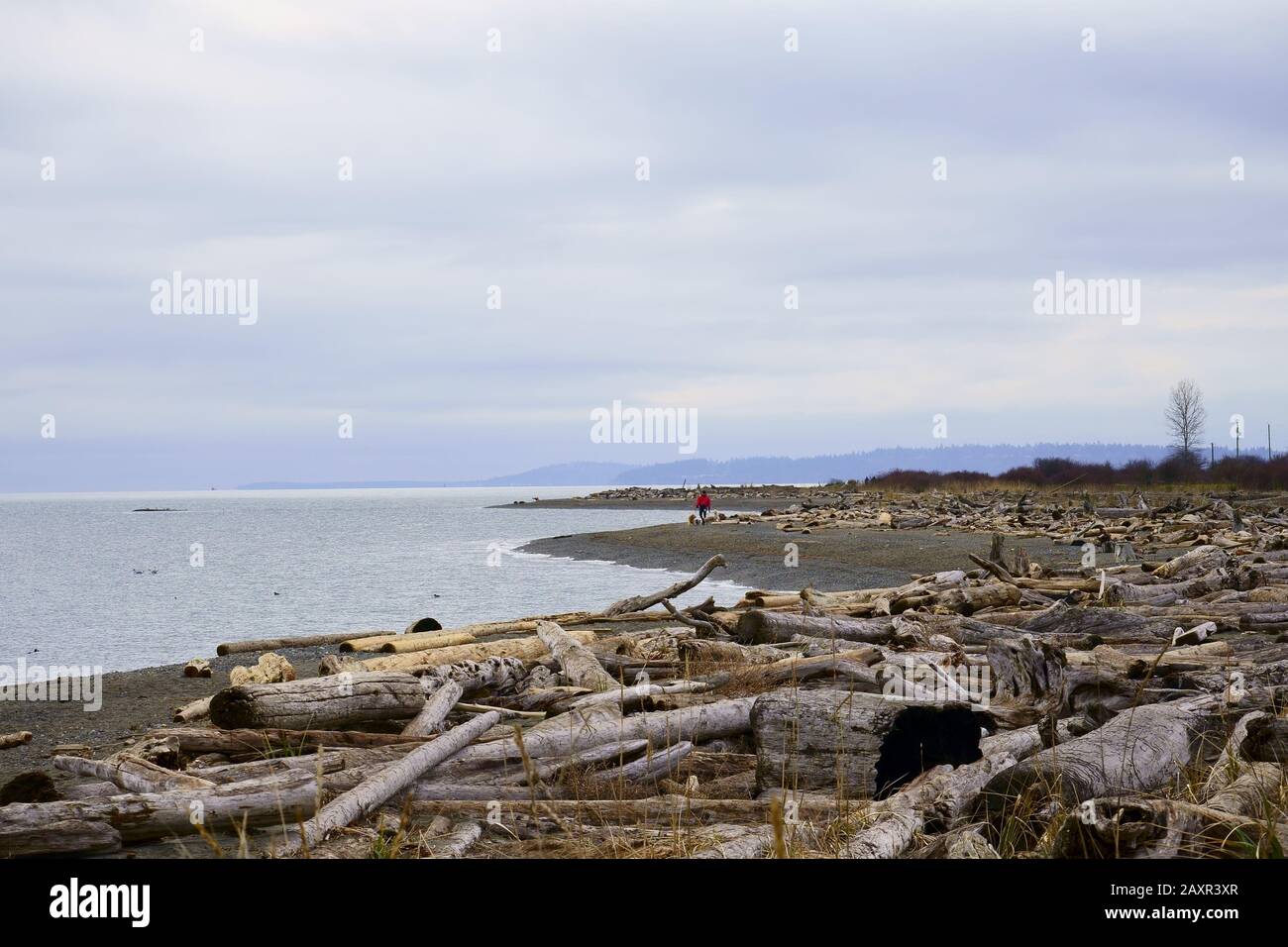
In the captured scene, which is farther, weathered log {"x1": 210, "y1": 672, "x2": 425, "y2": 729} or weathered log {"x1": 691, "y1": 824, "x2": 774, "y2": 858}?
weathered log {"x1": 210, "y1": 672, "x2": 425, "y2": 729}

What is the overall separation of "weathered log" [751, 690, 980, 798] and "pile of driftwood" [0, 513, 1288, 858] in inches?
0.5

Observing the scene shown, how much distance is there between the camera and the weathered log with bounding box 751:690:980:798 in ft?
19.2

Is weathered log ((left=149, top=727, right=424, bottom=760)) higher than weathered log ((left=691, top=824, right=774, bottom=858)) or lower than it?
lower

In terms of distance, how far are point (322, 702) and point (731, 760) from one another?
297 cm

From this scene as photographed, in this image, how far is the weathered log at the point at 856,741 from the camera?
19.2 ft

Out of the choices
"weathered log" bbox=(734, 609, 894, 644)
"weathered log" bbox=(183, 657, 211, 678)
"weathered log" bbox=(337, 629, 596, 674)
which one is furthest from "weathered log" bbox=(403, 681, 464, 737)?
"weathered log" bbox=(183, 657, 211, 678)

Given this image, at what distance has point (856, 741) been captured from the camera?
19.5 ft

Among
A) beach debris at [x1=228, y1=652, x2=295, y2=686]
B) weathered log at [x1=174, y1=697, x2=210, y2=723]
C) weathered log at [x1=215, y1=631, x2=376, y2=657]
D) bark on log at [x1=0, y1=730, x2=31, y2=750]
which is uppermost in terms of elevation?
beach debris at [x1=228, y1=652, x2=295, y2=686]

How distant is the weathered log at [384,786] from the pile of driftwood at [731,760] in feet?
0.05

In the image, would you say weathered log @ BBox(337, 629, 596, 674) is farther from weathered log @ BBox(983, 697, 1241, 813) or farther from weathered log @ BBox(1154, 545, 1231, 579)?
weathered log @ BBox(1154, 545, 1231, 579)

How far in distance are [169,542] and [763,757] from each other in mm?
83436
